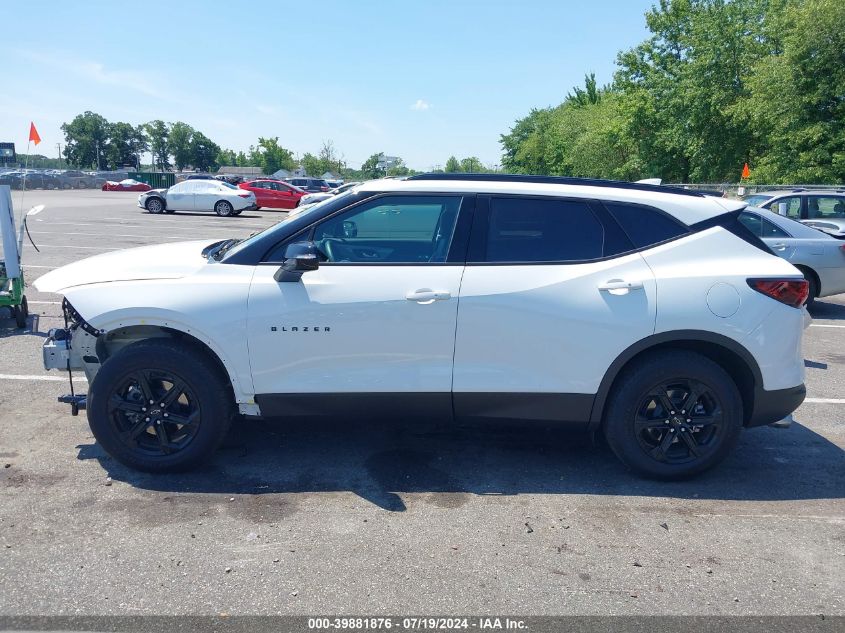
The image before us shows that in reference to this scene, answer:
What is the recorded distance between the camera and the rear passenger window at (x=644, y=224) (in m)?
4.32

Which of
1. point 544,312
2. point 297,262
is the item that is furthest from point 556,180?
point 297,262

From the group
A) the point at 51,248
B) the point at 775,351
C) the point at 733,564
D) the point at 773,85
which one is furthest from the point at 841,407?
the point at 773,85

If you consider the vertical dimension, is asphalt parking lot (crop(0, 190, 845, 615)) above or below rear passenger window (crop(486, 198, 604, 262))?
below

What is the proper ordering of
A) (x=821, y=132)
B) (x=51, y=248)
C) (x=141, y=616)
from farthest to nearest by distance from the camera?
(x=821, y=132) < (x=51, y=248) < (x=141, y=616)

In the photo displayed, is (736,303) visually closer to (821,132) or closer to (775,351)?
(775,351)

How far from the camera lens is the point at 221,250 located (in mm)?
4766

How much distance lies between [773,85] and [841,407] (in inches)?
1018

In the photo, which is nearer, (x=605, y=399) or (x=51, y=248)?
(x=605, y=399)

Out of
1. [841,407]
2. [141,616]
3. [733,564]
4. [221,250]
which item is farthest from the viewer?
[841,407]

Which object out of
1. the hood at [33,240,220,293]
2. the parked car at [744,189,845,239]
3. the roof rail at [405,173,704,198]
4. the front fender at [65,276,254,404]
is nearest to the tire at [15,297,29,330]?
the hood at [33,240,220,293]

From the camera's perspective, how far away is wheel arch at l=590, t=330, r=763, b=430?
4.15 m

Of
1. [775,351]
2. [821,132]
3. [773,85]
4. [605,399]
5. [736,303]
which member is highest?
[773,85]

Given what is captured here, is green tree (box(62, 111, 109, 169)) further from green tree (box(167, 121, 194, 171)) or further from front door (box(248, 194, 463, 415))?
front door (box(248, 194, 463, 415))

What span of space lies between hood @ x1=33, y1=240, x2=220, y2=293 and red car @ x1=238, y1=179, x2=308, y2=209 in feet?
99.4
